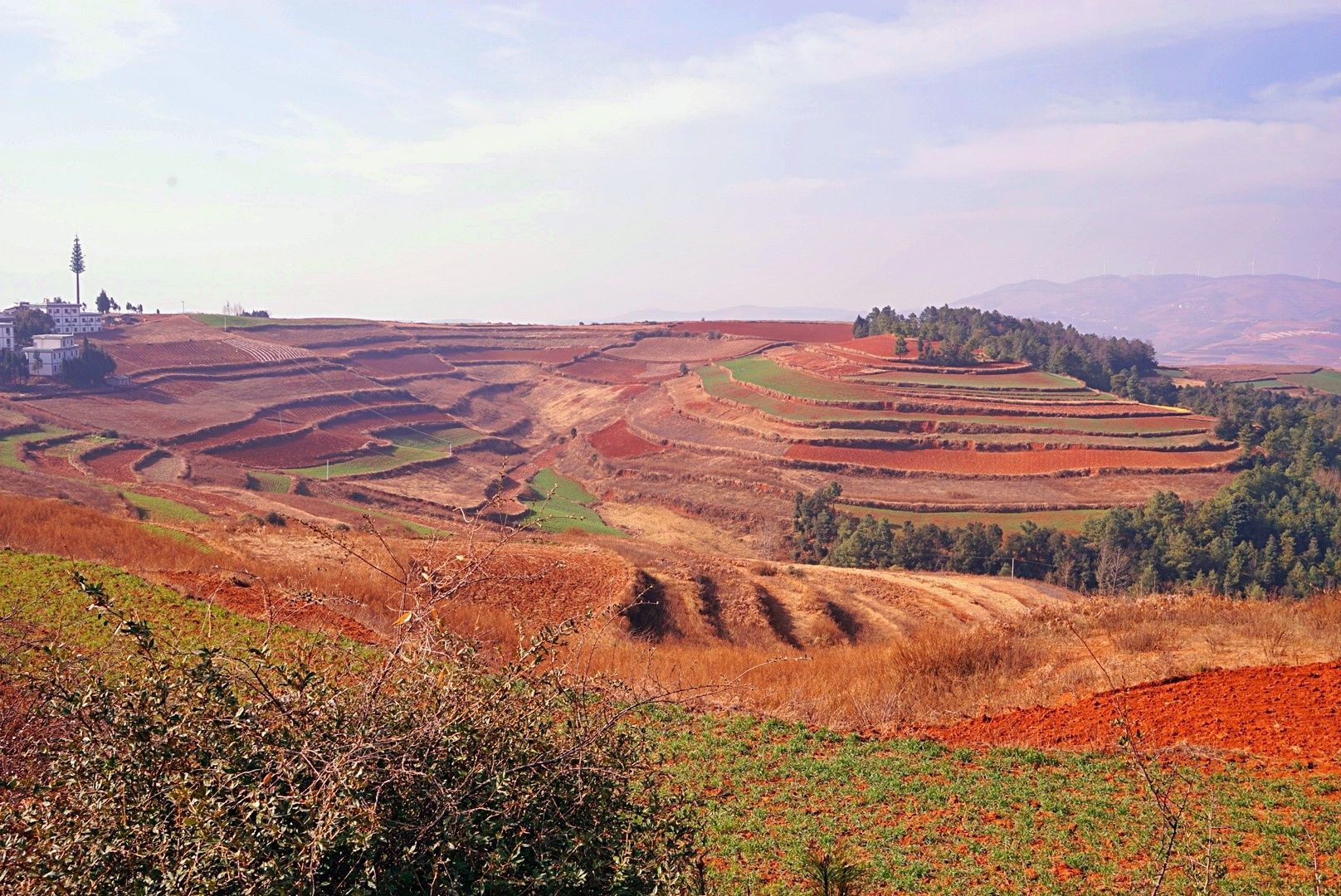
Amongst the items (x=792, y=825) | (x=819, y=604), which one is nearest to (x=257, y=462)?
(x=819, y=604)

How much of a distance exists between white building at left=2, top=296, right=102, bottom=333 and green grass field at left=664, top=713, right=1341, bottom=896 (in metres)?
89.8

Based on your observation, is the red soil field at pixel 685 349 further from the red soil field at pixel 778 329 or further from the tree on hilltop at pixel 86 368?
the tree on hilltop at pixel 86 368

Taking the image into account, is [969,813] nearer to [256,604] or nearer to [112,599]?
[256,604]

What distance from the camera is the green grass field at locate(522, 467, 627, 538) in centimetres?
4962

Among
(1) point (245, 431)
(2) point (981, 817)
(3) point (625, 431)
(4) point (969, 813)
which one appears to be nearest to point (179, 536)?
(4) point (969, 813)

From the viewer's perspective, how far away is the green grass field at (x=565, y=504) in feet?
163

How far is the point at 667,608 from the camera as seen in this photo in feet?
85.7

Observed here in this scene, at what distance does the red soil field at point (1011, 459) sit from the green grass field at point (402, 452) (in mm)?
25907

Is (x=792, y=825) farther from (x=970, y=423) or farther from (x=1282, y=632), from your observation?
(x=970, y=423)

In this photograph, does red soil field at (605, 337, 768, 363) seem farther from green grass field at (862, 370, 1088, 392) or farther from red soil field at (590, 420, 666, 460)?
green grass field at (862, 370, 1088, 392)

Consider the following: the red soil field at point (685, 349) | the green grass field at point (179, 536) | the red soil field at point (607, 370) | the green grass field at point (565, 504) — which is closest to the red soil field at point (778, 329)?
the red soil field at point (685, 349)

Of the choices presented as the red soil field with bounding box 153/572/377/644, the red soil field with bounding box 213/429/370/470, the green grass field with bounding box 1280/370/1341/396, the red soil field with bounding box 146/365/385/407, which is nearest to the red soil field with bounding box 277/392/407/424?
the red soil field with bounding box 146/365/385/407

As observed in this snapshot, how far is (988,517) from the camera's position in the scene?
49469 mm

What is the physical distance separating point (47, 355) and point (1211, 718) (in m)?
75.9
